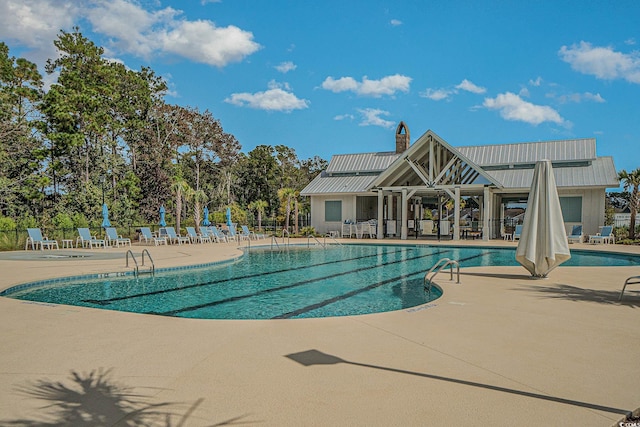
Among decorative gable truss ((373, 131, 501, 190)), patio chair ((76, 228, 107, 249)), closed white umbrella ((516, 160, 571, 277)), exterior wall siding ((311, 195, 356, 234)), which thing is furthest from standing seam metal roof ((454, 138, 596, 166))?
patio chair ((76, 228, 107, 249))

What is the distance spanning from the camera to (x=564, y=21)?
18078 mm

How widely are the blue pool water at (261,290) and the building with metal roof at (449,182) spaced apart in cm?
878

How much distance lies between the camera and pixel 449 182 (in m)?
25.4

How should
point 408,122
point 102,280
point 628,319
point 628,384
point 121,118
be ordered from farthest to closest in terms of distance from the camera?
point 121,118
point 408,122
point 102,280
point 628,319
point 628,384

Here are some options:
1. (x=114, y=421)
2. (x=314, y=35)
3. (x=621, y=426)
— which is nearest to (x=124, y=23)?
(x=314, y=35)

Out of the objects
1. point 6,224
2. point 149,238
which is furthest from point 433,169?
point 6,224

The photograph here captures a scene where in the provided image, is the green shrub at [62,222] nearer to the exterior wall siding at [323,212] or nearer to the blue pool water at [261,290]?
the blue pool water at [261,290]

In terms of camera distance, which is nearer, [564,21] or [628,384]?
[628,384]

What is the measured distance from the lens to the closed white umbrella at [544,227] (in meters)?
8.85

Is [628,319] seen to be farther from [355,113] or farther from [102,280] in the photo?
[355,113]

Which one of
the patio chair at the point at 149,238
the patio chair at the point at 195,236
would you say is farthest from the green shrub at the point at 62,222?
the patio chair at the point at 195,236

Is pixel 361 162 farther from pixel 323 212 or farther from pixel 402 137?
pixel 323 212

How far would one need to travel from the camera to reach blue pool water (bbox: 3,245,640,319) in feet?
24.9

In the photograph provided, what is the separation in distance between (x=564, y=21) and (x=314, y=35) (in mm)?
11458
